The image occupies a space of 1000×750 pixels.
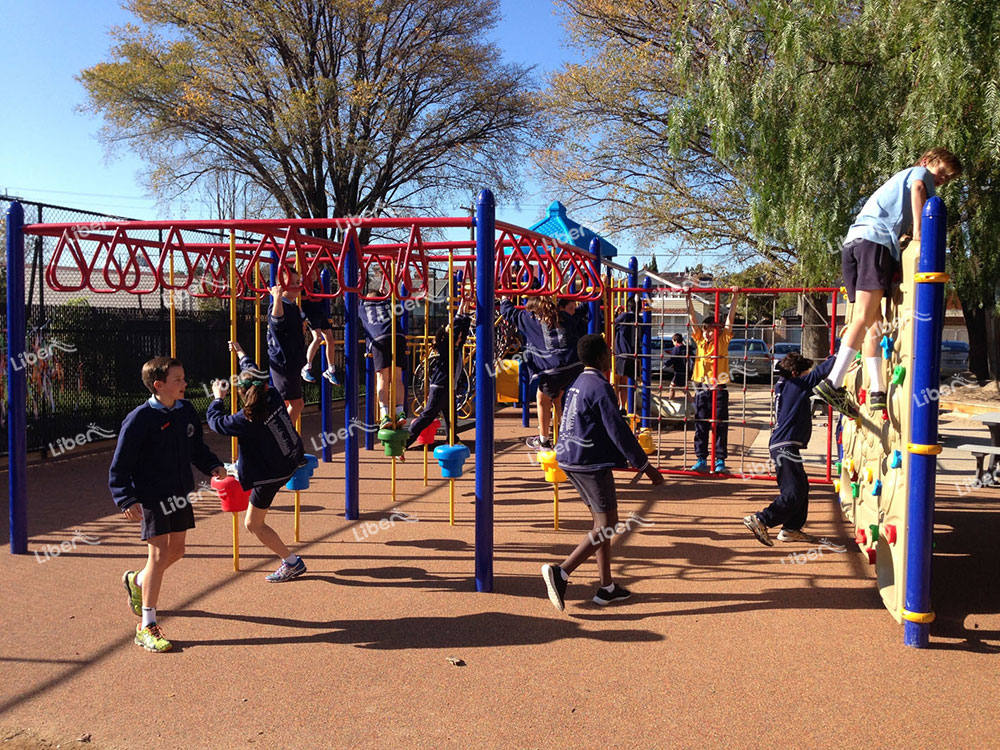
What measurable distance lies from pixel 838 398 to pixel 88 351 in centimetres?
915

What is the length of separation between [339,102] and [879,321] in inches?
731

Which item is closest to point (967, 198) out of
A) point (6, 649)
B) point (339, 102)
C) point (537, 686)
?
point (537, 686)

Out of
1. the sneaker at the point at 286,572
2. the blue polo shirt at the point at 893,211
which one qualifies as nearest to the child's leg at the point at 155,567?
the sneaker at the point at 286,572

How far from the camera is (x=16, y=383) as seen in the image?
19.9 ft

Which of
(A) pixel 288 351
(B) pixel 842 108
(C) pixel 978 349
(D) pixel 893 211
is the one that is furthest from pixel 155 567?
(C) pixel 978 349

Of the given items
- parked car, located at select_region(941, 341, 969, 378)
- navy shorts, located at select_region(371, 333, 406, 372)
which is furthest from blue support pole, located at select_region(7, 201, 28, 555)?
parked car, located at select_region(941, 341, 969, 378)

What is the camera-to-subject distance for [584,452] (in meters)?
4.84

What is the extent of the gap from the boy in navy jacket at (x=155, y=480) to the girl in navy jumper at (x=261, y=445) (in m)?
0.52

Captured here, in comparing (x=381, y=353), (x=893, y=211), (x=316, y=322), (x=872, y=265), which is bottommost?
(x=381, y=353)

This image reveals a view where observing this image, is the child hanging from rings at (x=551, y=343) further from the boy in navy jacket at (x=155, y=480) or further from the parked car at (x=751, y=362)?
the parked car at (x=751, y=362)

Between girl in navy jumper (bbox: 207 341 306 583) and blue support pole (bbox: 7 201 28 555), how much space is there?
1.98 m

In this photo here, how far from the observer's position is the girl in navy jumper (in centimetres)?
501

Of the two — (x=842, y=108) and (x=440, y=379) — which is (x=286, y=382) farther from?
(x=842, y=108)

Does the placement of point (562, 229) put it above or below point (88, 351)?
above
